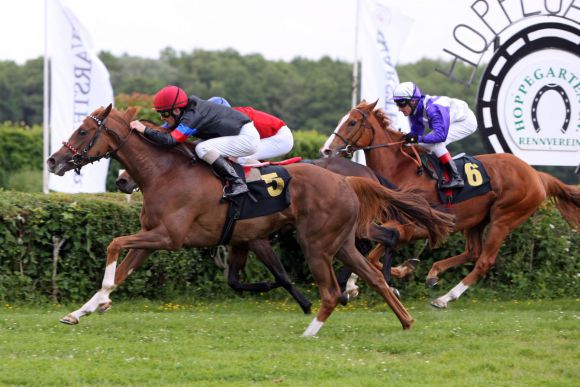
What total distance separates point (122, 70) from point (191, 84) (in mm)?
6537

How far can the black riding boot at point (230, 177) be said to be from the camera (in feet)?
25.3

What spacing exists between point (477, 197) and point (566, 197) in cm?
122

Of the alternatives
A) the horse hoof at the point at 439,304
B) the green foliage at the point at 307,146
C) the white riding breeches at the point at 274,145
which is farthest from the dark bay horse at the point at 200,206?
the green foliage at the point at 307,146

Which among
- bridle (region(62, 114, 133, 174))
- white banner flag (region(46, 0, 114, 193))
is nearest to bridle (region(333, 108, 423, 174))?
bridle (region(62, 114, 133, 174))

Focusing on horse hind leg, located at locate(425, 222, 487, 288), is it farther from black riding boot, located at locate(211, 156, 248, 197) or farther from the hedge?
black riding boot, located at locate(211, 156, 248, 197)

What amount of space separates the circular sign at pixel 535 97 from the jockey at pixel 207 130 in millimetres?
5427

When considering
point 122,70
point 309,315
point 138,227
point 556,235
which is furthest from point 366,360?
point 122,70

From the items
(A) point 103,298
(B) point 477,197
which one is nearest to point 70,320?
(A) point 103,298

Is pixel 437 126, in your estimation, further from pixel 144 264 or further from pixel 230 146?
pixel 144 264

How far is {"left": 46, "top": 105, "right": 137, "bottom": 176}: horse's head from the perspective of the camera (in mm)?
7523

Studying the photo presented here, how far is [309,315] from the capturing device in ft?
29.4

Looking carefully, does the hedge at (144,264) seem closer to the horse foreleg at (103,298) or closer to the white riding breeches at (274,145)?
the white riding breeches at (274,145)

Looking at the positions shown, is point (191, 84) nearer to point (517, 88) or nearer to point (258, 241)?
point (517, 88)

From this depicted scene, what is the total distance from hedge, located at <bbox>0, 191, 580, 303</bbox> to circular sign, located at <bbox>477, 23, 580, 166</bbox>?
6.56 feet
